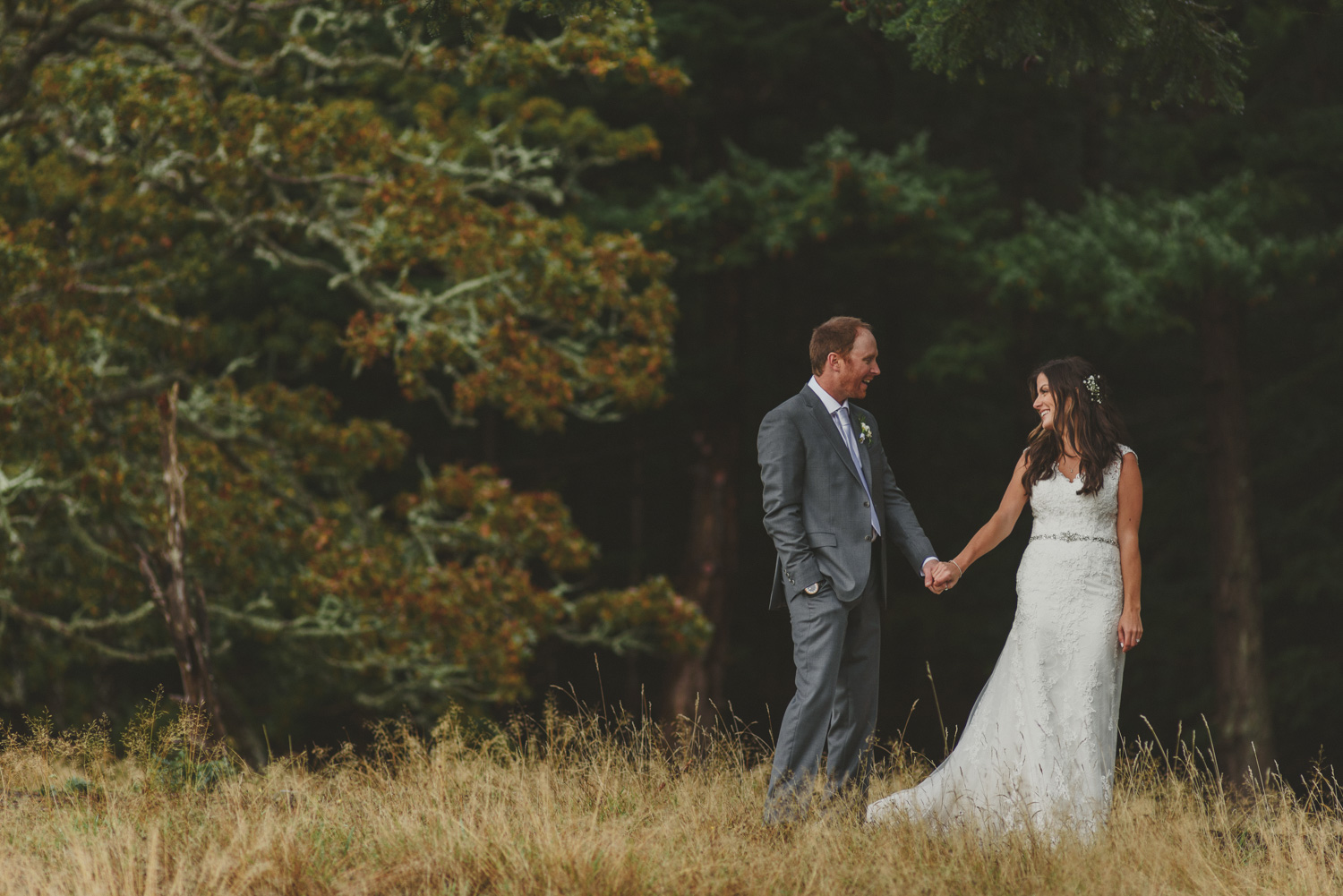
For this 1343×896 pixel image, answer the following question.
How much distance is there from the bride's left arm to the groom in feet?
2.85

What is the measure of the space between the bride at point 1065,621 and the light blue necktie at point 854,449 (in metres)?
0.41

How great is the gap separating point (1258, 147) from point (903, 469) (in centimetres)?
661

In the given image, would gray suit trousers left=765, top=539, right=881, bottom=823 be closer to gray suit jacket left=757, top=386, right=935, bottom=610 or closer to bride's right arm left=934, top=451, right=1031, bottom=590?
gray suit jacket left=757, top=386, right=935, bottom=610

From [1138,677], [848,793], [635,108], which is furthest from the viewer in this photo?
[1138,677]

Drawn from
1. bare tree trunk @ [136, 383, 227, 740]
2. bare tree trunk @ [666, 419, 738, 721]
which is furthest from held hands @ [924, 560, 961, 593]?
bare tree trunk @ [666, 419, 738, 721]

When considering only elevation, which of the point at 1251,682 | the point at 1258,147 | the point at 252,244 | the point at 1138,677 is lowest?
the point at 1138,677

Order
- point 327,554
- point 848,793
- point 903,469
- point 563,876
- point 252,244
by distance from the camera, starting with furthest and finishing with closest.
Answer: point 903,469
point 252,244
point 327,554
point 848,793
point 563,876

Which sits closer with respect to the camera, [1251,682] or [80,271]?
[80,271]

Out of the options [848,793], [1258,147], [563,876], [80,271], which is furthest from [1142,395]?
[563,876]

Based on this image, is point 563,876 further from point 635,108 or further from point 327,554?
point 635,108

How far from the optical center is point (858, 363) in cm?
531

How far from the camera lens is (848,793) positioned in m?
5.08

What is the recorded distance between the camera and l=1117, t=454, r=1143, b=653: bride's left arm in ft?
18.2

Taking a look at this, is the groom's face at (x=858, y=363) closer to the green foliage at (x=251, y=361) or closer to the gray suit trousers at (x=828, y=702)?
the gray suit trousers at (x=828, y=702)
